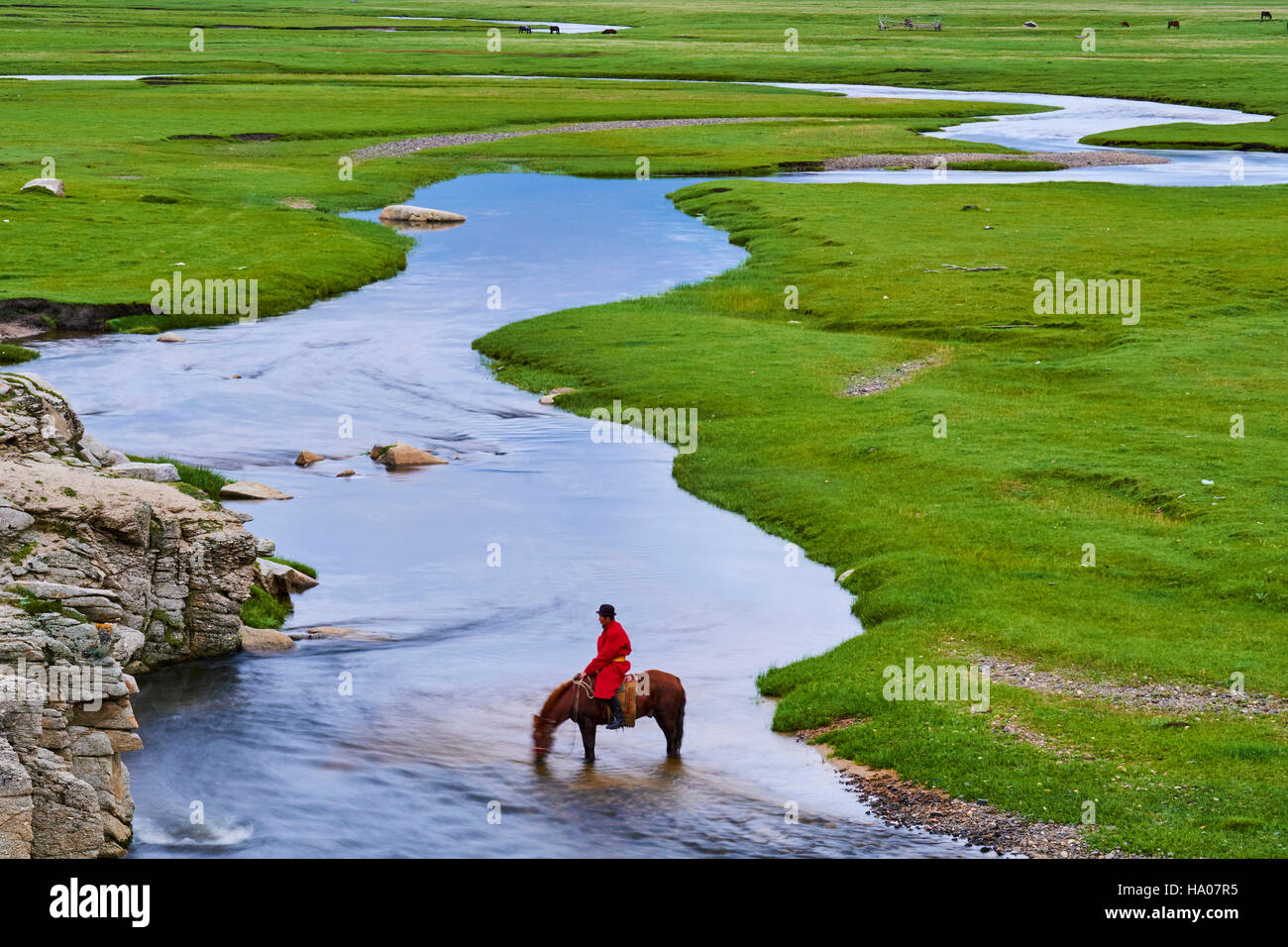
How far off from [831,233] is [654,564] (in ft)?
152

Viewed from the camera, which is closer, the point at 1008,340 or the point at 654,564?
the point at 654,564

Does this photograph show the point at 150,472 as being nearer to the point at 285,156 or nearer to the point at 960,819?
the point at 960,819

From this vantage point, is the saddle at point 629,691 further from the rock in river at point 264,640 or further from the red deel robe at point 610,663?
the rock in river at point 264,640

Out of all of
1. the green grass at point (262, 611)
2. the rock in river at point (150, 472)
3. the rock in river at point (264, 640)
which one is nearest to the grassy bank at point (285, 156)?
the rock in river at point (150, 472)

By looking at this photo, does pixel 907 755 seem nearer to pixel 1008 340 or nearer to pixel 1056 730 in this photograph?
pixel 1056 730

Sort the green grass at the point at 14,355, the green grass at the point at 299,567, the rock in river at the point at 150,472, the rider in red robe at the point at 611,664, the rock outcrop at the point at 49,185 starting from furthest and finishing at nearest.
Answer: the rock outcrop at the point at 49,185
the green grass at the point at 14,355
the green grass at the point at 299,567
the rock in river at the point at 150,472
the rider in red robe at the point at 611,664

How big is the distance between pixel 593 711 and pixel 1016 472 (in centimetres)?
1861

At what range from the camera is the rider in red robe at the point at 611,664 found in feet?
74.1

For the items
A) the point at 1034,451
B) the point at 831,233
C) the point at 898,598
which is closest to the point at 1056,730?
the point at 898,598

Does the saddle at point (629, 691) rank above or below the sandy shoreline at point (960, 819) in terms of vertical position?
above

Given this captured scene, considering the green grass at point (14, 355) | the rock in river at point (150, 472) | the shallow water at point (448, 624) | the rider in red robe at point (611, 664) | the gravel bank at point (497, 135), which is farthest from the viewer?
the gravel bank at point (497, 135)

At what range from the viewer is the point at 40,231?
239 feet

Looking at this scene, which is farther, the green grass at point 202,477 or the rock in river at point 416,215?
the rock in river at point 416,215

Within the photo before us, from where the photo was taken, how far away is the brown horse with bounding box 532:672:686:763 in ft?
76.2
